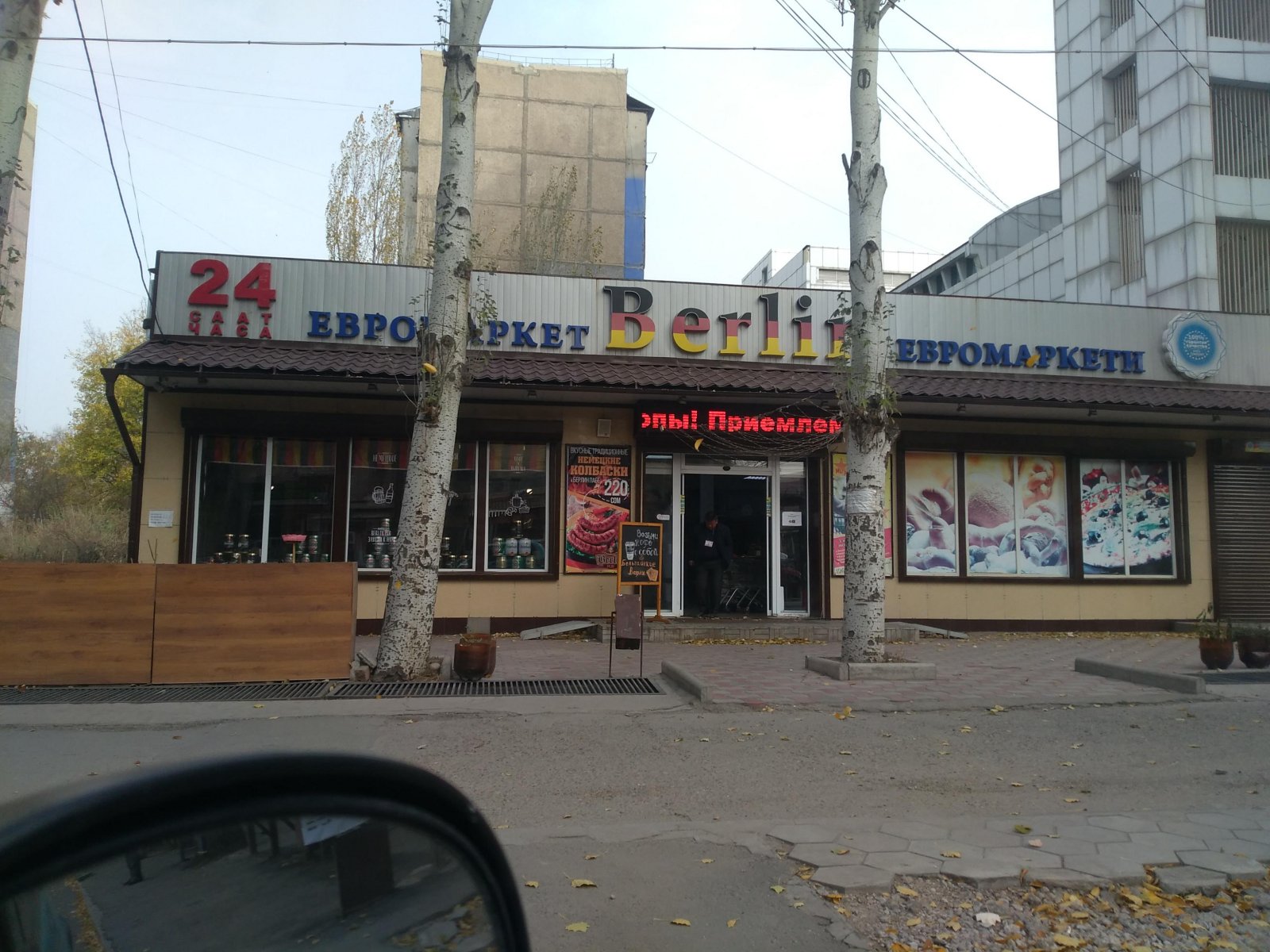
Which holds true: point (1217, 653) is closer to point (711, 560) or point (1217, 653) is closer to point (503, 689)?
point (711, 560)

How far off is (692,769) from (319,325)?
11.0 metres

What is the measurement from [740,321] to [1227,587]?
9924 millimetres

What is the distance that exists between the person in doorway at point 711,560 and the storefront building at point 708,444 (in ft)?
1.27

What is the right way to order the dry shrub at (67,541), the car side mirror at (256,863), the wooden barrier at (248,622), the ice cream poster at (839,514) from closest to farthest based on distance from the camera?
the car side mirror at (256,863) → the wooden barrier at (248,622) → the ice cream poster at (839,514) → the dry shrub at (67,541)

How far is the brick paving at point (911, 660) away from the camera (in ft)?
29.7

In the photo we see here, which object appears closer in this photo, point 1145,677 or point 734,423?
point 1145,677

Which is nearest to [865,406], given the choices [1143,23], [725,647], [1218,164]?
[725,647]

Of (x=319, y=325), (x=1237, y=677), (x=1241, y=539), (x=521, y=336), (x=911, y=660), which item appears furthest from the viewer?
(x=1241, y=539)

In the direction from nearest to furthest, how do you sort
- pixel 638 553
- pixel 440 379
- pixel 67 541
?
pixel 440 379 → pixel 638 553 → pixel 67 541

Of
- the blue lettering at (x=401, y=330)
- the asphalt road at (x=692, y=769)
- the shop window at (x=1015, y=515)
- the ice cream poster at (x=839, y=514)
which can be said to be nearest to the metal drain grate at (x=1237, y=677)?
the asphalt road at (x=692, y=769)

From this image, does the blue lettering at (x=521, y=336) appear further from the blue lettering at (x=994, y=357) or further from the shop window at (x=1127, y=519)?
the shop window at (x=1127, y=519)

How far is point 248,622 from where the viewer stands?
9.62 metres

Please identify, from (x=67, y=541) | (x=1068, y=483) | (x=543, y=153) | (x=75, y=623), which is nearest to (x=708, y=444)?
(x=1068, y=483)

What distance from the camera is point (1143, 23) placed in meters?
29.2
